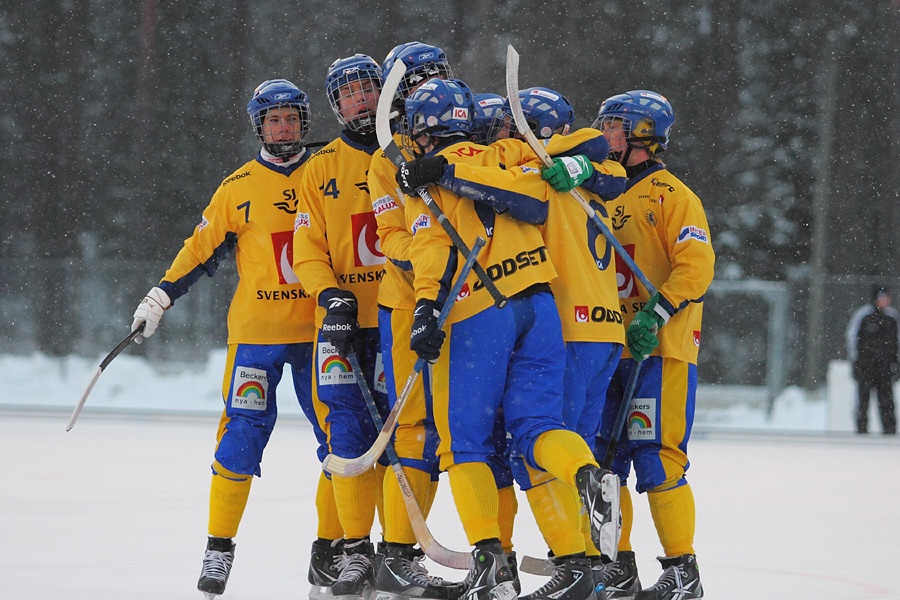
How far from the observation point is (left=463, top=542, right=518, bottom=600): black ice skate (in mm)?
2568

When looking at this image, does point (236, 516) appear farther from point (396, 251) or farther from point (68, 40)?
point (68, 40)

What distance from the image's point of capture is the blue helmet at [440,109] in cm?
285

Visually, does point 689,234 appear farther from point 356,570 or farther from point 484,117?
point 356,570

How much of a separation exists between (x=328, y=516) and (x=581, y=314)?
3.40 ft

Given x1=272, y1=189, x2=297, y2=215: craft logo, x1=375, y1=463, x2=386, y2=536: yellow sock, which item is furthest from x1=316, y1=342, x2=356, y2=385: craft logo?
x1=272, y1=189, x2=297, y2=215: craft logo

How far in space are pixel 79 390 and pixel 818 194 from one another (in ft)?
28.9

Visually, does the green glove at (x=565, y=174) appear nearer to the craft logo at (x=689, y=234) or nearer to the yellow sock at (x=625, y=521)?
the craft logo at (x=689, y=234)

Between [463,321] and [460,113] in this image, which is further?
[460,113]

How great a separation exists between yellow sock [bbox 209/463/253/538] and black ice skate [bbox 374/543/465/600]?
20.3 inches

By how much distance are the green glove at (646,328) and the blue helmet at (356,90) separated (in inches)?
39.8

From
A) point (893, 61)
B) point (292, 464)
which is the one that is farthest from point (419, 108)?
point (893, 61)

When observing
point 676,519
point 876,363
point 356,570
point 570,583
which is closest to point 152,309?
point 356,570

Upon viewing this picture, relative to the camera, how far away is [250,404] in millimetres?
3232

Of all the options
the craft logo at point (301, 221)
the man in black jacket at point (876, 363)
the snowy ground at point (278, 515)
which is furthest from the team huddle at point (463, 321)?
the man in black jacket at point (876, 363)
